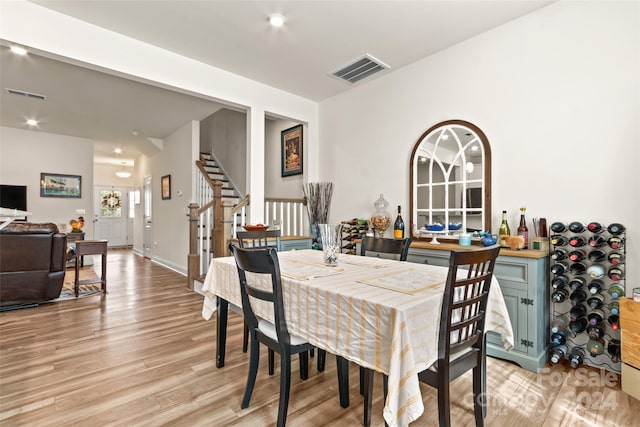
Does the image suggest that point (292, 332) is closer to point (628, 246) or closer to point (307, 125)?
point (628, 246)

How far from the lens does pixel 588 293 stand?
2314 mm

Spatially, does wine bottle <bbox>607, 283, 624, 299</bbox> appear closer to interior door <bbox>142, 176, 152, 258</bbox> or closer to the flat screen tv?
interior door <bbox>142, 176, 152, 258</bbox>

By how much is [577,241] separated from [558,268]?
0.77ft

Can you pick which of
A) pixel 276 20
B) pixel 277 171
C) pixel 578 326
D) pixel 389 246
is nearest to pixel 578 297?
pixel 578 326

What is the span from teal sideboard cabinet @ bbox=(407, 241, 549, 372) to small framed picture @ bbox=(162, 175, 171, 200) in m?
6.27

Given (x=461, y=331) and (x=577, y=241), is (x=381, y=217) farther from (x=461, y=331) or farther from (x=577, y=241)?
(x=461, y=331)

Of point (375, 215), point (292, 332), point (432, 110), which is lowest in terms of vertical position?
point (292, 332)

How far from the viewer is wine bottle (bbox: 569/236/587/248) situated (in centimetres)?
231

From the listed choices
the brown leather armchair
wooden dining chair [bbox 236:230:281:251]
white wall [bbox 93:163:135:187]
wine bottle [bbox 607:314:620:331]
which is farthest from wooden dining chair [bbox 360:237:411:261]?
white wall [bbox 93:163:135:187]

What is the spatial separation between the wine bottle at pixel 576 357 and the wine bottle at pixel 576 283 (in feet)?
1.53

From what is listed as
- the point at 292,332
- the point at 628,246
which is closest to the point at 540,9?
the point at 628,246

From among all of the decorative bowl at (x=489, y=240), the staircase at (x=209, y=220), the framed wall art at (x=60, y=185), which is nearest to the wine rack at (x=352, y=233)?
the staircase at (x=209, y=220)

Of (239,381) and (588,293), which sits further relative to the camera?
(588,293)

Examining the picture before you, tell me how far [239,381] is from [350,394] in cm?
74
